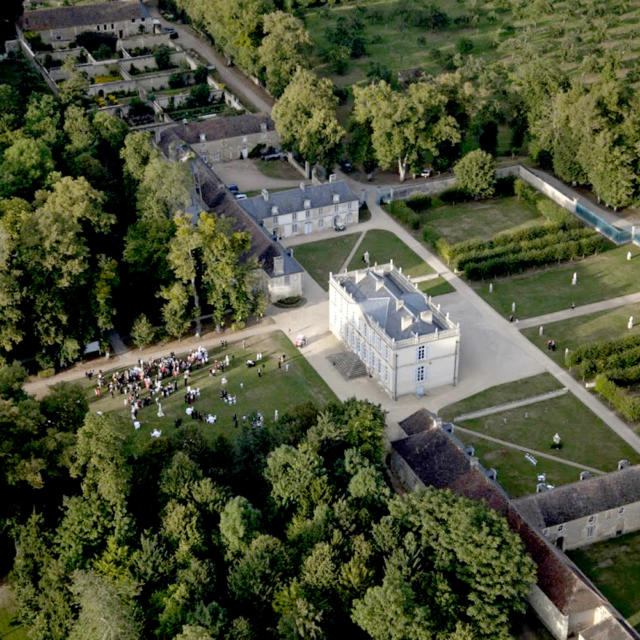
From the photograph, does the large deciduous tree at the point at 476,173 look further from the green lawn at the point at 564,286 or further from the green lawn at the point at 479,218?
the green lawn at the point at 564,286

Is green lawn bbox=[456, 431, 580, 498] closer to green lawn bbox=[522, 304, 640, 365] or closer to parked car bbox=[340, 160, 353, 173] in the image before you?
green lawn bbox=[522, 304, 640, 365]

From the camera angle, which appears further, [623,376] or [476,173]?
[476,173]

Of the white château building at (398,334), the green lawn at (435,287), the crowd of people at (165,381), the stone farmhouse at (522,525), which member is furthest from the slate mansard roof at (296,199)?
the stone farmhouse at (522,525)

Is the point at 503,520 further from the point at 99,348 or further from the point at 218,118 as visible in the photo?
the point at 218,118

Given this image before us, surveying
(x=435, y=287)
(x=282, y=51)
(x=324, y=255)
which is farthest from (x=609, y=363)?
(x=282, y=51)

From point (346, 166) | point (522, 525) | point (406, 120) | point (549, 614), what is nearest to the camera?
point (549, 614)

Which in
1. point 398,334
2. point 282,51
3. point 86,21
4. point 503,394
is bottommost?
point 503,394

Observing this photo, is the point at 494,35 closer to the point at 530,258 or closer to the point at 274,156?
the point at 274,156
